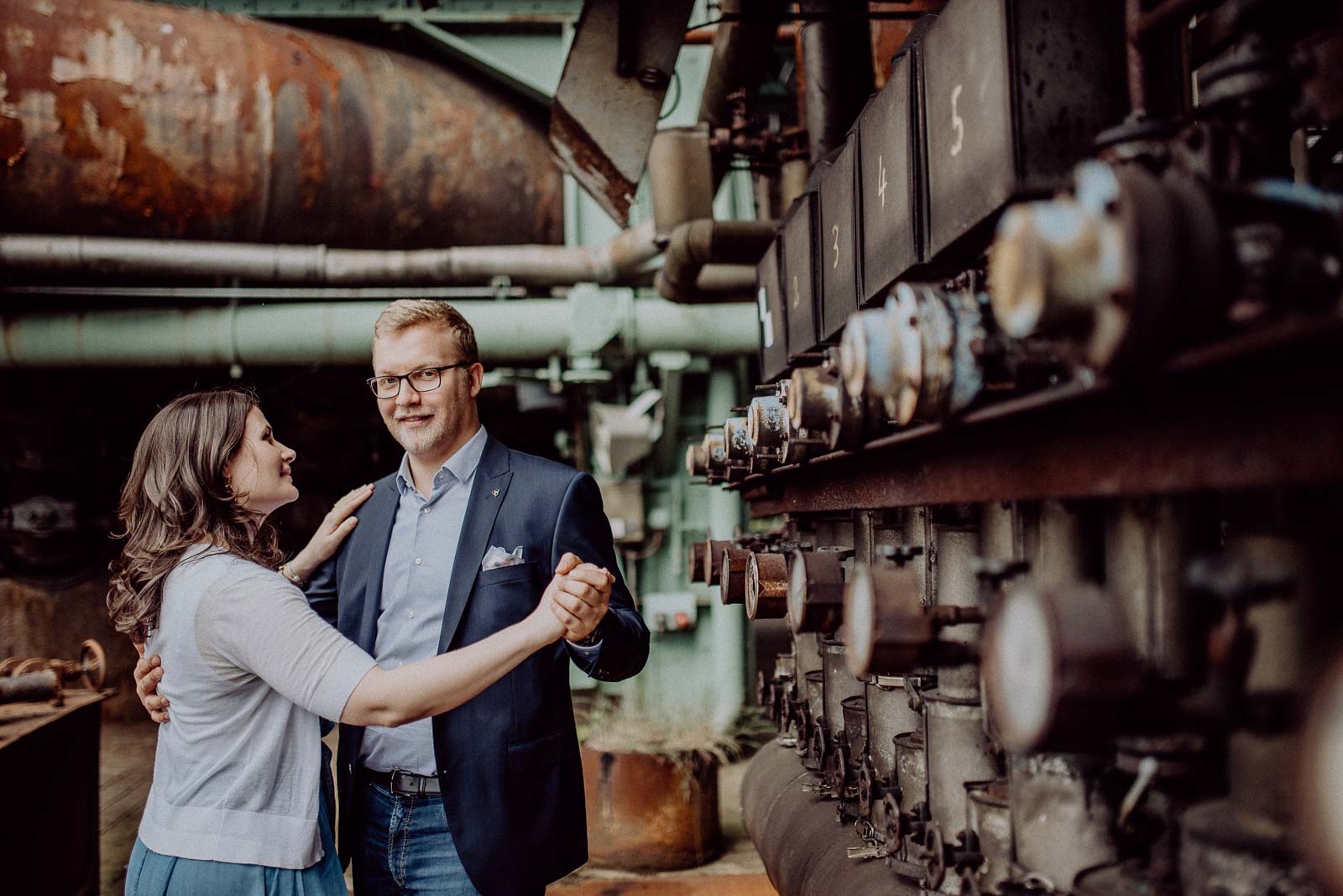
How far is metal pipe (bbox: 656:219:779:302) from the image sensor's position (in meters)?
3.85

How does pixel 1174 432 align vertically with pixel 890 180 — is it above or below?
below

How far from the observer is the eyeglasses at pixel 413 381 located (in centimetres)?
204

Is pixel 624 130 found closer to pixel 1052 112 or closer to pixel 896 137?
pixel 896 137

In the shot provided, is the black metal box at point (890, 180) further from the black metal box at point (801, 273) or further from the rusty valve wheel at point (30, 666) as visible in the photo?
the rusty valve wheel at point (30, 666)

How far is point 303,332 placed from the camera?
4.84 metres

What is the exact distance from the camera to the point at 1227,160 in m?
0.94

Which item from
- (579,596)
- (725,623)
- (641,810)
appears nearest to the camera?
(579,596)

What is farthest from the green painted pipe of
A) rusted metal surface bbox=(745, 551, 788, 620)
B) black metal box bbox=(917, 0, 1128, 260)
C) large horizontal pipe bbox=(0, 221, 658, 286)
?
black metal box bbox=(917, 0, 1128, 260)

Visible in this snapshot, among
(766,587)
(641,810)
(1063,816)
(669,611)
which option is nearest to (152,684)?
(766,587)

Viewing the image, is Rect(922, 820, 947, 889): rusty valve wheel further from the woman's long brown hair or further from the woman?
the woman's long brown hair

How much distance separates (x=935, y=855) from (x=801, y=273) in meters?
1.46

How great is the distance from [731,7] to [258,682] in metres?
2.24

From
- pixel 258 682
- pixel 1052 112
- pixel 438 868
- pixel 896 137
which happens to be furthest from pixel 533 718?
pixel 1052 112

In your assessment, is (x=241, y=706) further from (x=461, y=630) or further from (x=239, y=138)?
(x=239, y=138)
